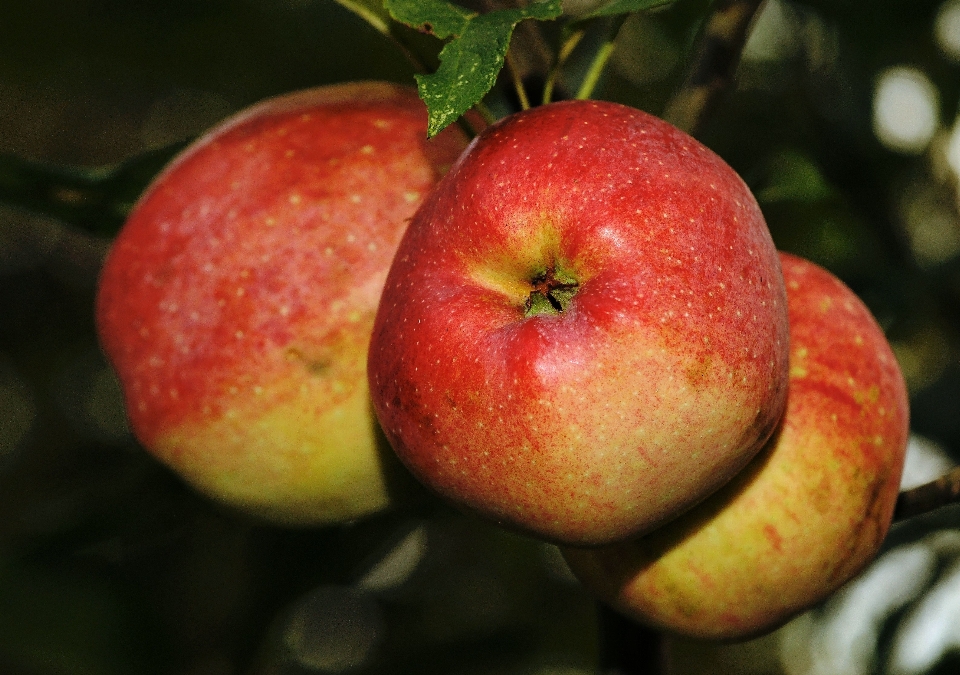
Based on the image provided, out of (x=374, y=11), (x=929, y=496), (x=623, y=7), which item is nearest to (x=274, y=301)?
(x=374, y=11)

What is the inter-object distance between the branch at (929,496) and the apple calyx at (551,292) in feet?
1.08

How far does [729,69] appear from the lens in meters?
0.83

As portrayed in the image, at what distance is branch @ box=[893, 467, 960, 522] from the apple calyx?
0.33 metres

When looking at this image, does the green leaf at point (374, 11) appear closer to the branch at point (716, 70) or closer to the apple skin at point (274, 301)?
the apple skin at point (274, 301)

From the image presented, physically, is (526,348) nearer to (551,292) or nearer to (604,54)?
(551,292)

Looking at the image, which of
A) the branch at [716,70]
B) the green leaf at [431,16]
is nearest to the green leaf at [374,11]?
the green leaf at [431,16]

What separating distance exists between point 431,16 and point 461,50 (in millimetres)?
57

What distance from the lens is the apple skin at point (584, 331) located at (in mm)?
523

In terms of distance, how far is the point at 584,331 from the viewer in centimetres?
Result: 53

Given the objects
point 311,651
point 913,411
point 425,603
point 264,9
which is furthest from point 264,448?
point 311,651

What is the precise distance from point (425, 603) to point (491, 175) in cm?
132

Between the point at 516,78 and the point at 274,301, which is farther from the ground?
the point at 516,78

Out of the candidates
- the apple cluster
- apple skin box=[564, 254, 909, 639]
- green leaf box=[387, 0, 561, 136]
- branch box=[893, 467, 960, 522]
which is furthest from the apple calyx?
branch box=[893, 467, 960, 522]

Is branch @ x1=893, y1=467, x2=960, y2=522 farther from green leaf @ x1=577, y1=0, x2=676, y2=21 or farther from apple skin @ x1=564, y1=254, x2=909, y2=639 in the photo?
green leaf @ x1=577, y1=0, x2=676, y2=21
